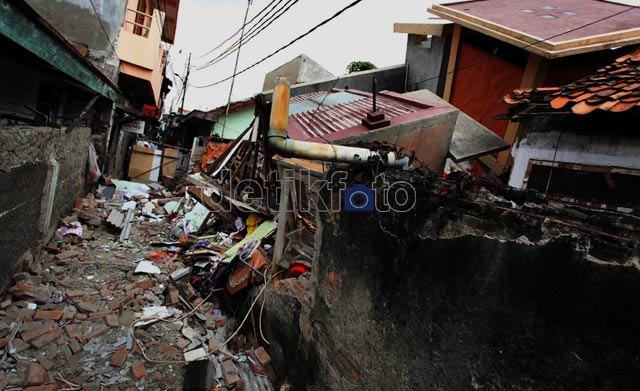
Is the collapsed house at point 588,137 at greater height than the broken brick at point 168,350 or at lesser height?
greater

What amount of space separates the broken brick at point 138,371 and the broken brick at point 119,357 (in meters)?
0.17

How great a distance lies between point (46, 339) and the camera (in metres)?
4.16

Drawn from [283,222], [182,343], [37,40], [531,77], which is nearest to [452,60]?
[531,77]

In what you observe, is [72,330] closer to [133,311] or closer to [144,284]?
[133,311]

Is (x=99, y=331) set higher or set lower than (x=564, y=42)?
lower

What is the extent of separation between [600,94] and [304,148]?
3.08 m

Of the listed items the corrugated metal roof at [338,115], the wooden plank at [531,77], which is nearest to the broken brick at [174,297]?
the corrugated metal roof at [338,115]

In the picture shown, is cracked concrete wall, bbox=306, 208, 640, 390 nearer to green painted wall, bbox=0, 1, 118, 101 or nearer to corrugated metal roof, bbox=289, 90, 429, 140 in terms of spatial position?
corrugated metal roof, bbox=289, 90, 429, 140

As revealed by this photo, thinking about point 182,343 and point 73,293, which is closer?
point 182,343

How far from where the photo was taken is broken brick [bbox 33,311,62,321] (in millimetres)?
4525

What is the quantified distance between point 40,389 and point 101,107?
9.76 meters

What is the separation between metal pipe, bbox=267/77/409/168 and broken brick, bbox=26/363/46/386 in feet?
12.8

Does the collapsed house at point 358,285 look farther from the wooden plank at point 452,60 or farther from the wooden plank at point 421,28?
the wooden plank at point 421,28

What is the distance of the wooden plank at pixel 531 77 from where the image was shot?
636 centimetres
